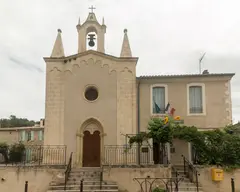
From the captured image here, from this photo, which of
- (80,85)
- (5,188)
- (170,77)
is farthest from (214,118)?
(5,188)

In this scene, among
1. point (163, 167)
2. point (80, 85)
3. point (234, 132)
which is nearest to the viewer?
point (163, 167)

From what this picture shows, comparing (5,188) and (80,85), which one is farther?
(80,85)

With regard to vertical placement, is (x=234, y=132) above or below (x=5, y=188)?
above

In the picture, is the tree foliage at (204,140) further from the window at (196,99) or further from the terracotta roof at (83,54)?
the terracotta roof at (83,54)

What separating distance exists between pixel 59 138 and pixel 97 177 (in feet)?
14.3

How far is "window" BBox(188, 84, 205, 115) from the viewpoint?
21828 millimetres

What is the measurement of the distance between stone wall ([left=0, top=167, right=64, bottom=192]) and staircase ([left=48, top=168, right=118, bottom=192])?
1.59 ft

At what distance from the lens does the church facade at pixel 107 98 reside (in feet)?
68.0

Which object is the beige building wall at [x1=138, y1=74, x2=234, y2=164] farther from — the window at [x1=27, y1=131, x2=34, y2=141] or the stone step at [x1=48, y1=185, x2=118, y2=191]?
the window at [x1=27, y1=131, x2=34, y2=141]

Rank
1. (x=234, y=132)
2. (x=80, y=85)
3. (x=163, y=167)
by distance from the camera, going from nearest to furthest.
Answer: (x=163, y=167) < (x=234, y=132) < (x=80, y=85)

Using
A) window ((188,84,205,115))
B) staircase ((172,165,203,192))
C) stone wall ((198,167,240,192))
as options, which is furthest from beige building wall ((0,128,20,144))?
stone wall ((198,167,240,192))

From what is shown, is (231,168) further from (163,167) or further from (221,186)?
(163,167)

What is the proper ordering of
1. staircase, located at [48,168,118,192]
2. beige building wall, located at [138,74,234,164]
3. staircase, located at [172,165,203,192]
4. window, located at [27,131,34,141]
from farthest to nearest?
window, located at [27,131,34,141]
beige building wall, located at [138,74,234,164]
staircase, located at [172,165,203,192]
staircase, located at [48,168,118,192]

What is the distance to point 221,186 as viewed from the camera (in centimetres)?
1761
